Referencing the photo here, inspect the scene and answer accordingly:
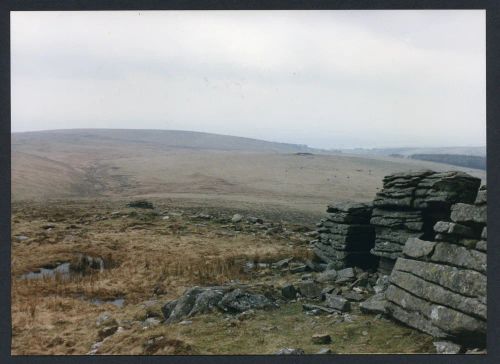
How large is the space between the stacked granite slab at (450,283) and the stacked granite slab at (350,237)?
4.43 metres

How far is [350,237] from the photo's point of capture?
1630 centimetres

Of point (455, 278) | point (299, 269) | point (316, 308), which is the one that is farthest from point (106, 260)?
point (455, 278)

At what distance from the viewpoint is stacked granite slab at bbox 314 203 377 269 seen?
16.1 metres

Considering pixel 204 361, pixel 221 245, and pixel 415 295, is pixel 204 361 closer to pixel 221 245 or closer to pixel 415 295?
pixel 415 295

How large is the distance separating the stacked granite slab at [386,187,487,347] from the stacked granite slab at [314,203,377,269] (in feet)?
14.5

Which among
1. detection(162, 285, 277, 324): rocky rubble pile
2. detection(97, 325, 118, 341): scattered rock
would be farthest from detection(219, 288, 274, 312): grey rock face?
detection(97, 325, 118, 341): scattered rock

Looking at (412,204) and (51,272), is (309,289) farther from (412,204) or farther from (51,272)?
(51,272)

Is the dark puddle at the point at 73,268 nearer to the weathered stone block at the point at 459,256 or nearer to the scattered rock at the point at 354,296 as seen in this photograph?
the scattered rock at the point at 354,296

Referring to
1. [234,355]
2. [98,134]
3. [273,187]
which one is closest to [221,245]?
[234,355]

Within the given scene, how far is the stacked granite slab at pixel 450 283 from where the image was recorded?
10023 mm

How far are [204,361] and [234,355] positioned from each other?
0.72m

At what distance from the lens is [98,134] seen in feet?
239

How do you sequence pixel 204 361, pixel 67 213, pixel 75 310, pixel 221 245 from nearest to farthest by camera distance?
1. pixel 204 361
2. pixel 75 310
3. pixel 221 245
4. pixel 67 213

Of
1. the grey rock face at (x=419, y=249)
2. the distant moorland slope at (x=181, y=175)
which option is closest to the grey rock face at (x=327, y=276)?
the grey rock face at (x=419, y=249)
